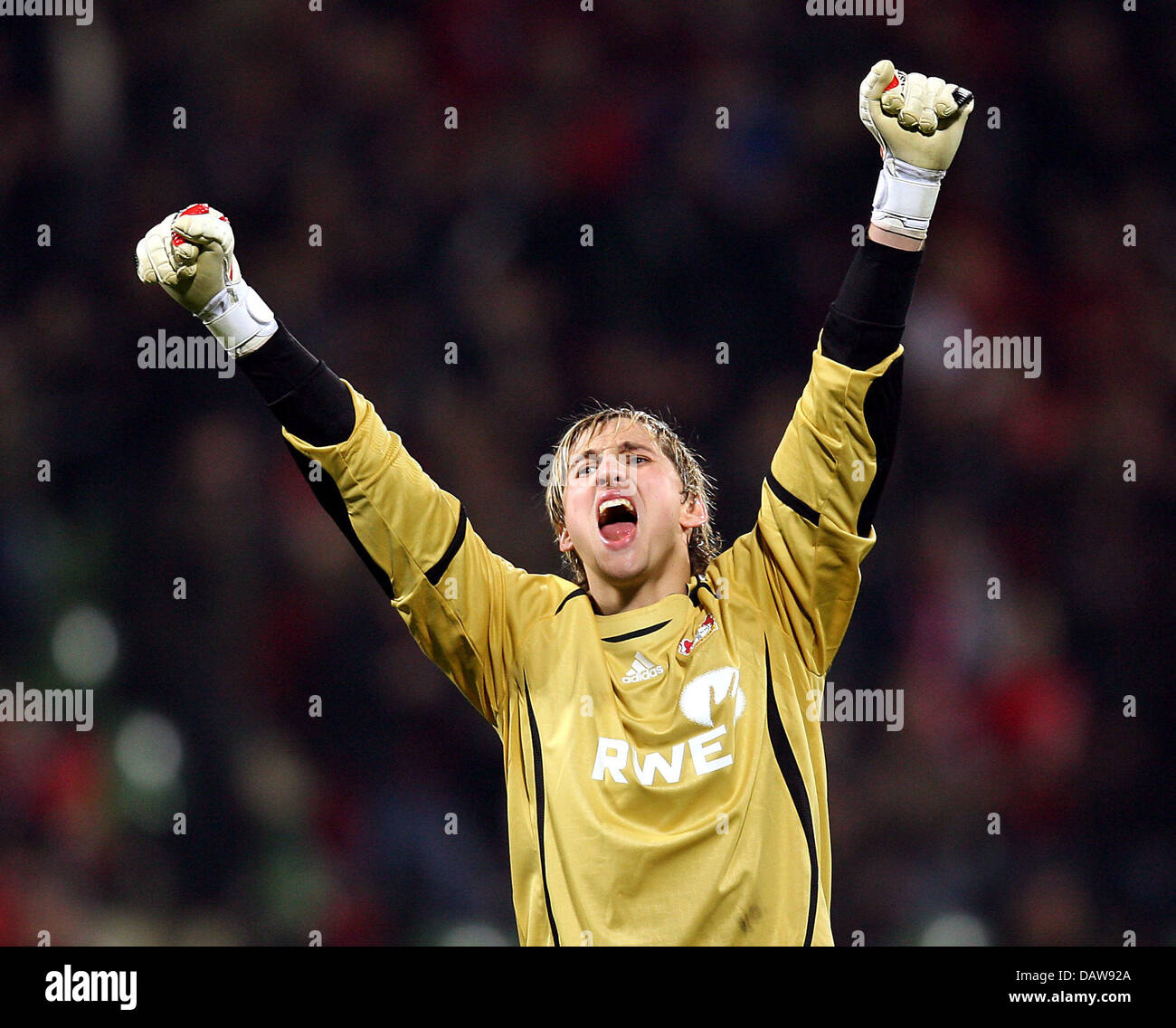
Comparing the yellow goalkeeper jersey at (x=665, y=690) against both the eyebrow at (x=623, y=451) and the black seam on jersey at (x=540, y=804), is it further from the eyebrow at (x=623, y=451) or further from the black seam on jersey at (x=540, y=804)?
the eyebrow at (x=623, y=451)

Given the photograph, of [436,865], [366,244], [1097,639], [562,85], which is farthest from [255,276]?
[1097,639]

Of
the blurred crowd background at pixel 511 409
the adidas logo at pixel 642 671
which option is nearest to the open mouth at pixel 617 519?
the adidas logo at pixel 642 671

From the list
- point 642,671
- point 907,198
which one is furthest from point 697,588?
point 907,198

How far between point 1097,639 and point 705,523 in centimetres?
213

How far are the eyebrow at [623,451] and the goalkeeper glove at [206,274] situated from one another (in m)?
0.60

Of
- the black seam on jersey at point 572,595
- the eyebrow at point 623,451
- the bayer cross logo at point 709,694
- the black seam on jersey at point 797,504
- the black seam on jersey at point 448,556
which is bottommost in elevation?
the bayer cross logo at point 709,694

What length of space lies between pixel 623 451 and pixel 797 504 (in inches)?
14.6

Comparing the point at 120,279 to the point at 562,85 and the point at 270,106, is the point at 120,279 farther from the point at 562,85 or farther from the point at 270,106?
the point at 562,85

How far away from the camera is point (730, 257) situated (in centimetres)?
473

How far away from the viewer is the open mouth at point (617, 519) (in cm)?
265

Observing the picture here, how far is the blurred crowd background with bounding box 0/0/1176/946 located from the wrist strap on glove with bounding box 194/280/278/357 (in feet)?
6.34

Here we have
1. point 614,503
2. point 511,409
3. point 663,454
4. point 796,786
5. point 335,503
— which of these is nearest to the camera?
point 796,786

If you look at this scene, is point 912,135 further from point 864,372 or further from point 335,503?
point 335,503

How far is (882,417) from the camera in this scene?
251 centimetres
